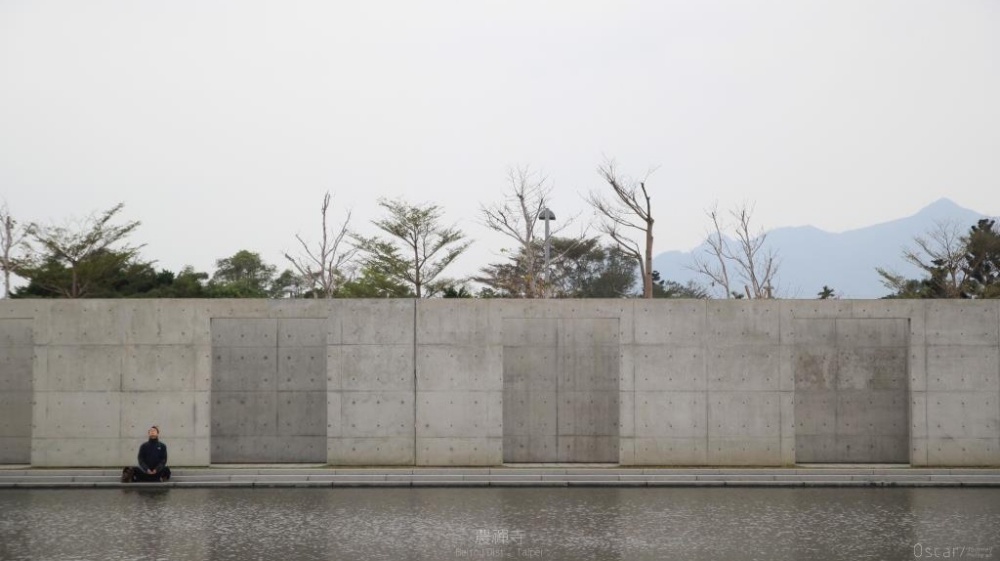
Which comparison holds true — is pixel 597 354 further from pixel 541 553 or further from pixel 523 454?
pixel 541 553

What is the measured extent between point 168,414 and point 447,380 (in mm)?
6117

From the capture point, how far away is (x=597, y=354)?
23.5 meters

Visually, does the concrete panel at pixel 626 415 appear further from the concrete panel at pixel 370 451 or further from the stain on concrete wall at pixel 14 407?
the stain on concrete wall at pixel 14 407

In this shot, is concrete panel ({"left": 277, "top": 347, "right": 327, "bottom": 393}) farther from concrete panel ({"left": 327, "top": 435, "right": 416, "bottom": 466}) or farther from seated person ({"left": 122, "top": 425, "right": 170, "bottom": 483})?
seated person ({"left": 122, "top": 425, "right": 170, "bottom": 483})

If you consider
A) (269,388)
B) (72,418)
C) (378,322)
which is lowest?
(72,418)

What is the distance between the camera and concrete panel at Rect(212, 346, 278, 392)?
23359 millimetres

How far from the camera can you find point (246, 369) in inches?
920

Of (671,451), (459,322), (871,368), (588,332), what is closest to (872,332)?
(871,368)

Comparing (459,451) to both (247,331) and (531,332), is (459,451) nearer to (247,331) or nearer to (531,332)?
(531,332)

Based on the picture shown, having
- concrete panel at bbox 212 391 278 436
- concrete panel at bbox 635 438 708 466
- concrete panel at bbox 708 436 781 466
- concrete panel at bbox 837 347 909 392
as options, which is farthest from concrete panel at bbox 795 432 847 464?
concrete panel at bbox 212 391 278 436

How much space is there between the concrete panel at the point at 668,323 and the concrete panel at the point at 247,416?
820 centimetres

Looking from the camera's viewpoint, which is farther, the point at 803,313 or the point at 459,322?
the point at 803,313

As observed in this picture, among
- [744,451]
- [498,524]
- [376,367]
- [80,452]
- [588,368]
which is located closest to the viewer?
[498,524]

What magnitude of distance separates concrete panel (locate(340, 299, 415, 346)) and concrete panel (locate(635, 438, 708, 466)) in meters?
5.58
